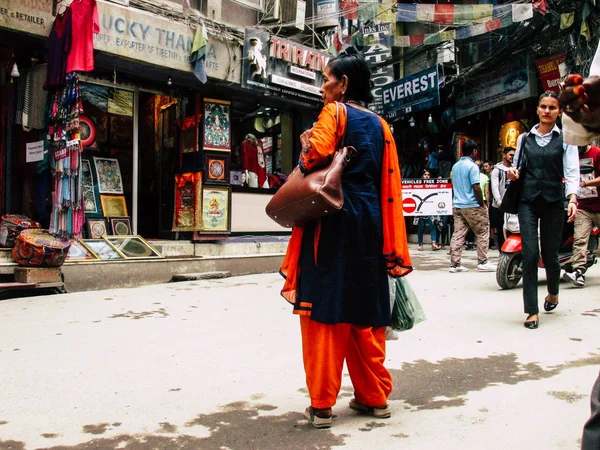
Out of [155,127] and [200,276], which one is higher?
[155,127]

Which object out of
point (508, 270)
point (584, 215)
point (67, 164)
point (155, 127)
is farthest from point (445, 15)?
point (67, 164)

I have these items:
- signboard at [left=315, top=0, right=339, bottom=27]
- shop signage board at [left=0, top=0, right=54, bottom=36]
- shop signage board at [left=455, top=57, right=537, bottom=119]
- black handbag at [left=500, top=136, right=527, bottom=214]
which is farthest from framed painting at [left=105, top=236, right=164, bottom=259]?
shop signage board at [left=455, top=57, right=537, bottom=119]

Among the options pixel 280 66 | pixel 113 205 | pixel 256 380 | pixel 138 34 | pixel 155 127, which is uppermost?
pixel 280 66

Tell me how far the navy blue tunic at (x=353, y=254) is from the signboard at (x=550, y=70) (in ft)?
39.2

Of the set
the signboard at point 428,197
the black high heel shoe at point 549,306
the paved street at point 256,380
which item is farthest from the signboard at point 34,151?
the signboard at point 428,197

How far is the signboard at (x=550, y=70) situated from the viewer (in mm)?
12914

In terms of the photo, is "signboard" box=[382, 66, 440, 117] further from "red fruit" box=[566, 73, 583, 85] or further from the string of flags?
"red fruit" box=[566, 73, 583, 85]

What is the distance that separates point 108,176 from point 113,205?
1.72 feet

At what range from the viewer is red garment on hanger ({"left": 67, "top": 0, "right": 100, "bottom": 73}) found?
700cm

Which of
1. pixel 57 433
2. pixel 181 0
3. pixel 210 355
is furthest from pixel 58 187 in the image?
pixel 57 433

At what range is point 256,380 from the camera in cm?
318

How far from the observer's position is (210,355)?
3.75 m

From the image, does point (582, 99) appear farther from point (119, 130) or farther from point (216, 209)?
point (119, 130)

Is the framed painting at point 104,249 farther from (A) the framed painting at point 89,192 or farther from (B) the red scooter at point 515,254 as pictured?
(B) the red scooter at point 515,254
